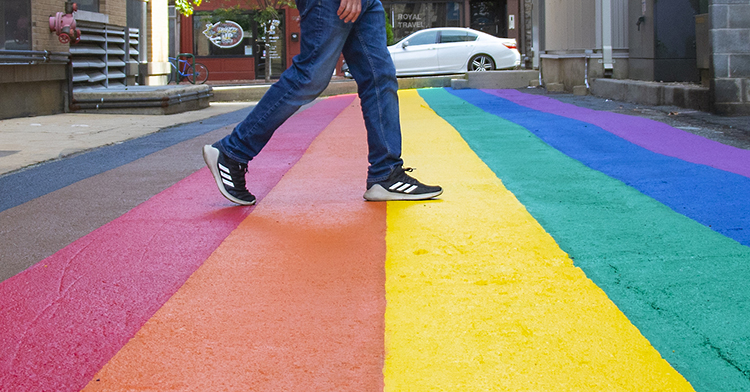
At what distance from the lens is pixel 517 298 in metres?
2.35

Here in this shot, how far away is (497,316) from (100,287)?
1.34 meters

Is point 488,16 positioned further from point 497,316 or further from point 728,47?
point 497,316

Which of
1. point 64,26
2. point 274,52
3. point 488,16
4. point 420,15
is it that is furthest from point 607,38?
point 274,52

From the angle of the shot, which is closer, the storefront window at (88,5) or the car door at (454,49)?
the storefront window at (88,5)

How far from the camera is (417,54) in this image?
21.0 metres

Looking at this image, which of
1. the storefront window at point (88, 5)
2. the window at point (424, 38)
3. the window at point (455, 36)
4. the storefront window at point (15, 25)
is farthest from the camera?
the window at point (424, 38)

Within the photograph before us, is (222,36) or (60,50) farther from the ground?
(222,36)

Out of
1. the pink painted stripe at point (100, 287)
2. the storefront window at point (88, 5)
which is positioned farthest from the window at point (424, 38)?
the pink painted stripe at point (100, 287)

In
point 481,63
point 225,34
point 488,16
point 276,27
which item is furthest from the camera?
point 488,16

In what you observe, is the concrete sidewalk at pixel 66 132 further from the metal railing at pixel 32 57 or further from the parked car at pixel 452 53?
the parked car at pixel 452 53

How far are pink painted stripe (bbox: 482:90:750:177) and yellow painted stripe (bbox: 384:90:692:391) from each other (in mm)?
1961

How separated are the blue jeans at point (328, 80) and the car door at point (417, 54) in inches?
683

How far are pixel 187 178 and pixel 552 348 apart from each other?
3.37m

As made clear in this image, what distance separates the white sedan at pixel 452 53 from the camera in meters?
20.7
